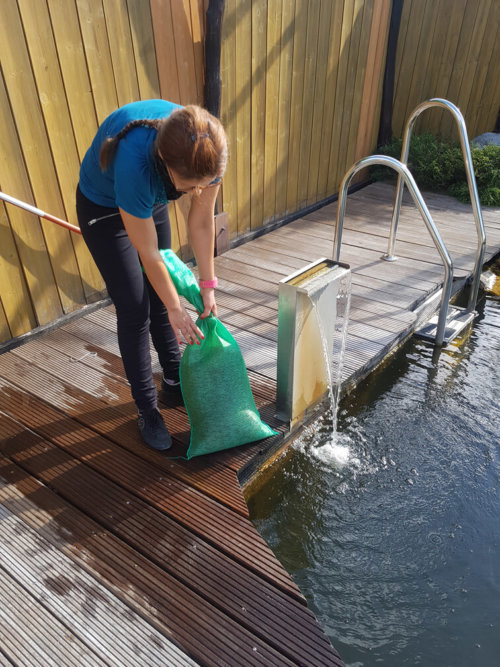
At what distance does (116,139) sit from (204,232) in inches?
19.5

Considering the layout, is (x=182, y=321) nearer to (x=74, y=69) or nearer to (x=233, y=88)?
(x=74, y=69)

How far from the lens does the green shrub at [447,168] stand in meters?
4.68

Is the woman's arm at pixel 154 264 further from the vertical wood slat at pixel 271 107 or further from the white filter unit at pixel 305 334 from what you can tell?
the vertical wood slat at pixel 271 107

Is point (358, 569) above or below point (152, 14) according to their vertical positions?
below

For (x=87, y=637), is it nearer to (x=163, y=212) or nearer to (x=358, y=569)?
(x=358, y=569)

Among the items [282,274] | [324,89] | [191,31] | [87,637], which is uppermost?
[191,31]

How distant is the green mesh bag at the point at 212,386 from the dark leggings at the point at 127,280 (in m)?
0.13

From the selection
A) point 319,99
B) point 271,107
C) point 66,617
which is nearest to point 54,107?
point 271,107

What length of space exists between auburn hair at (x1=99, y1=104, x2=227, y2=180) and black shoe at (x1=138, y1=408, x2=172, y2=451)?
3.34 feet

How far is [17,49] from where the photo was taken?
225cm

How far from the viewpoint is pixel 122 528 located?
65.9 inches

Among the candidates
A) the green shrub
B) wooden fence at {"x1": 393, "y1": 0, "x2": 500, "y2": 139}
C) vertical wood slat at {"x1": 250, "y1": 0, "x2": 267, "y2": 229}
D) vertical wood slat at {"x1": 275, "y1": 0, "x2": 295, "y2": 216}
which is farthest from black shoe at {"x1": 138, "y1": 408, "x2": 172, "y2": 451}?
wooden fence at {"x1": 393, "y1": 0, "x2": 500, "y2": 139}

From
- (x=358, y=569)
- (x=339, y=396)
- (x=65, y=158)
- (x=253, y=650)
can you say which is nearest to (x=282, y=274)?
(x=339, y=396)

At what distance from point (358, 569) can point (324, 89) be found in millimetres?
3900
